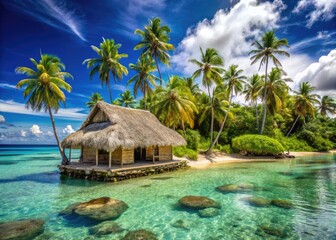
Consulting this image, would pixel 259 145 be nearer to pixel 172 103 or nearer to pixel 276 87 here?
pixel 276 87

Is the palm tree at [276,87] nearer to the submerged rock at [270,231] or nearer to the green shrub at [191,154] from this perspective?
the green shrub at [191,154]

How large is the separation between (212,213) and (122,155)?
7694 mm

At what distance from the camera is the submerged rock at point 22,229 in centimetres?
560

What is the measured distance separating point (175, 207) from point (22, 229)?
15.5ft

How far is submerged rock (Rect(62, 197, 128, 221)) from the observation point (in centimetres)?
693

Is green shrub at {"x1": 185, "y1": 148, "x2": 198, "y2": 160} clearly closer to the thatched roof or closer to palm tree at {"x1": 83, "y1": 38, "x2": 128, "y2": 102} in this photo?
the thatched roof

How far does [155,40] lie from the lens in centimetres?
2317

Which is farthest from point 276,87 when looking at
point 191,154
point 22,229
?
point 22,229

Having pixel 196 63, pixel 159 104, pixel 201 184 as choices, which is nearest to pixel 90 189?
pixel 201 184

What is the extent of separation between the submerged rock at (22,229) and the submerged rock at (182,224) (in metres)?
3.75

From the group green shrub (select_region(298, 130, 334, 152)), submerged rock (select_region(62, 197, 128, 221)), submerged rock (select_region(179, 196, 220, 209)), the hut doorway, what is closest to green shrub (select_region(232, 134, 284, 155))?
green shrub (select_region(298, 130, 334, 152))

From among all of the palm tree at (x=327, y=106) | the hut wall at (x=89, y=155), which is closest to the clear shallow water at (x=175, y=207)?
the hut wall at (x=89, y=155)

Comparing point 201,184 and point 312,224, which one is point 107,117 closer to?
point 201,184

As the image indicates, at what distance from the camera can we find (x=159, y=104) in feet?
68.2
